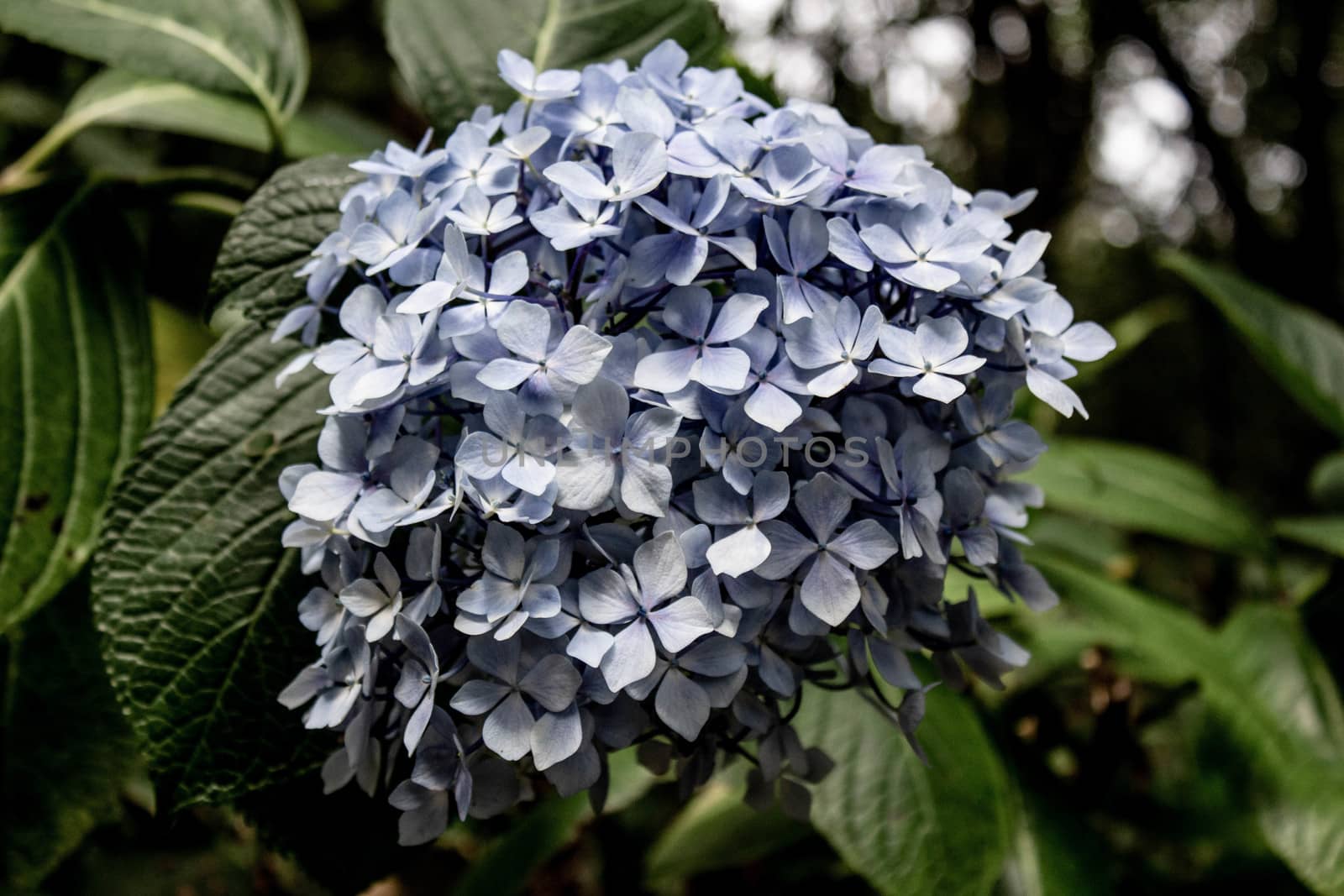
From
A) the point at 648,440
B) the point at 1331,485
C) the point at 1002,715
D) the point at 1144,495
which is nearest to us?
the point at 648,440

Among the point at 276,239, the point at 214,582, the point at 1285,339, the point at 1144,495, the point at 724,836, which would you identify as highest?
the point at 276,239

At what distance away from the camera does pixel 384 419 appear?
407mm

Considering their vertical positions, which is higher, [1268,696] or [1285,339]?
[1285,339]

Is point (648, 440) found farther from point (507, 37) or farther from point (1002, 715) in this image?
point (1002, 715)

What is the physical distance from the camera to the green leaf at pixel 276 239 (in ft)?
1.81

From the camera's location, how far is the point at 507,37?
2.30 feet

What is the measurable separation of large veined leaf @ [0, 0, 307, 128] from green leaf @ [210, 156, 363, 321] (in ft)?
0.64

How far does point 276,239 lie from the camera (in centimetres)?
57

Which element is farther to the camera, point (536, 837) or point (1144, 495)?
point (1144, 495)

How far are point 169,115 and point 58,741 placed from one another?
54 cm

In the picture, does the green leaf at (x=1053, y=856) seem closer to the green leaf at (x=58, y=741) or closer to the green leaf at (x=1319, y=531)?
the green leaf at (x=1319, y=531)

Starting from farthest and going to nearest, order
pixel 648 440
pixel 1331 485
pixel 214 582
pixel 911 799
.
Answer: pixel 1331 485, pixel 911 799, pixel 214 582, pixel 648 440

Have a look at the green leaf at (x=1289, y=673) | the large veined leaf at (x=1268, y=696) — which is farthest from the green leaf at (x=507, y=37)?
the green leaf at (x=1289, y=673)

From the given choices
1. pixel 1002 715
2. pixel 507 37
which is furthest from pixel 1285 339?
pixel 507 37
